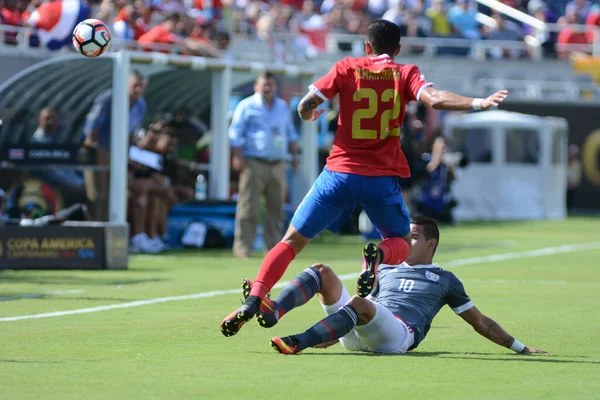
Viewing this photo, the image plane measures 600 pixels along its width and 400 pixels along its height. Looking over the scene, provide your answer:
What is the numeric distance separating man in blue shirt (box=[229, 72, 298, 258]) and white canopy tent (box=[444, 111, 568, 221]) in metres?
15.6

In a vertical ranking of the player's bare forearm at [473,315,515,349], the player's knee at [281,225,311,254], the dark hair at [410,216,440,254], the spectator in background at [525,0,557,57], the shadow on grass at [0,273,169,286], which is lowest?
the shadow on grass at [0,273,169,286]

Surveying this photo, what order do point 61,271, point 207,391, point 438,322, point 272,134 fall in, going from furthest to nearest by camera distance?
point 272,134
point 61,271
point 438,322
point 207,391

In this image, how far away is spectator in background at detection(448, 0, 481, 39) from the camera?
115 feet

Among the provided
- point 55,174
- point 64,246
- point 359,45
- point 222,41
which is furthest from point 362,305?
point 359,45

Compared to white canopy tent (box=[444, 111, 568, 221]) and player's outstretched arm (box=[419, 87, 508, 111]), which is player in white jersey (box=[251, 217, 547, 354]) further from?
white canopy tent (box=[444, 111, 568, 221])

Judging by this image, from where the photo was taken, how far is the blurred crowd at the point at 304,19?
20516mm

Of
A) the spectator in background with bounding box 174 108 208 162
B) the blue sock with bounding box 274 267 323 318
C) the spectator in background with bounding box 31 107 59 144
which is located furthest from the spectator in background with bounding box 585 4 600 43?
the blue sock with bounding box 274 267 323 318

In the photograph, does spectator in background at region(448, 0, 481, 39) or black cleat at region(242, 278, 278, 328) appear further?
spectator in background at region(448, 0, 481, 39)

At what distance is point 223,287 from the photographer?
44.3ft

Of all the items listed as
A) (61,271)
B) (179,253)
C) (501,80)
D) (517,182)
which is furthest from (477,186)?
(61,271)

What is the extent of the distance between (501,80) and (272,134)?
17.9m

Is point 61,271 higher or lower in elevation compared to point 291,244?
lower

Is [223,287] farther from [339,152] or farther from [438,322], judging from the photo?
[339,152]

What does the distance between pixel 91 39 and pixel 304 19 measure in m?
18.2
